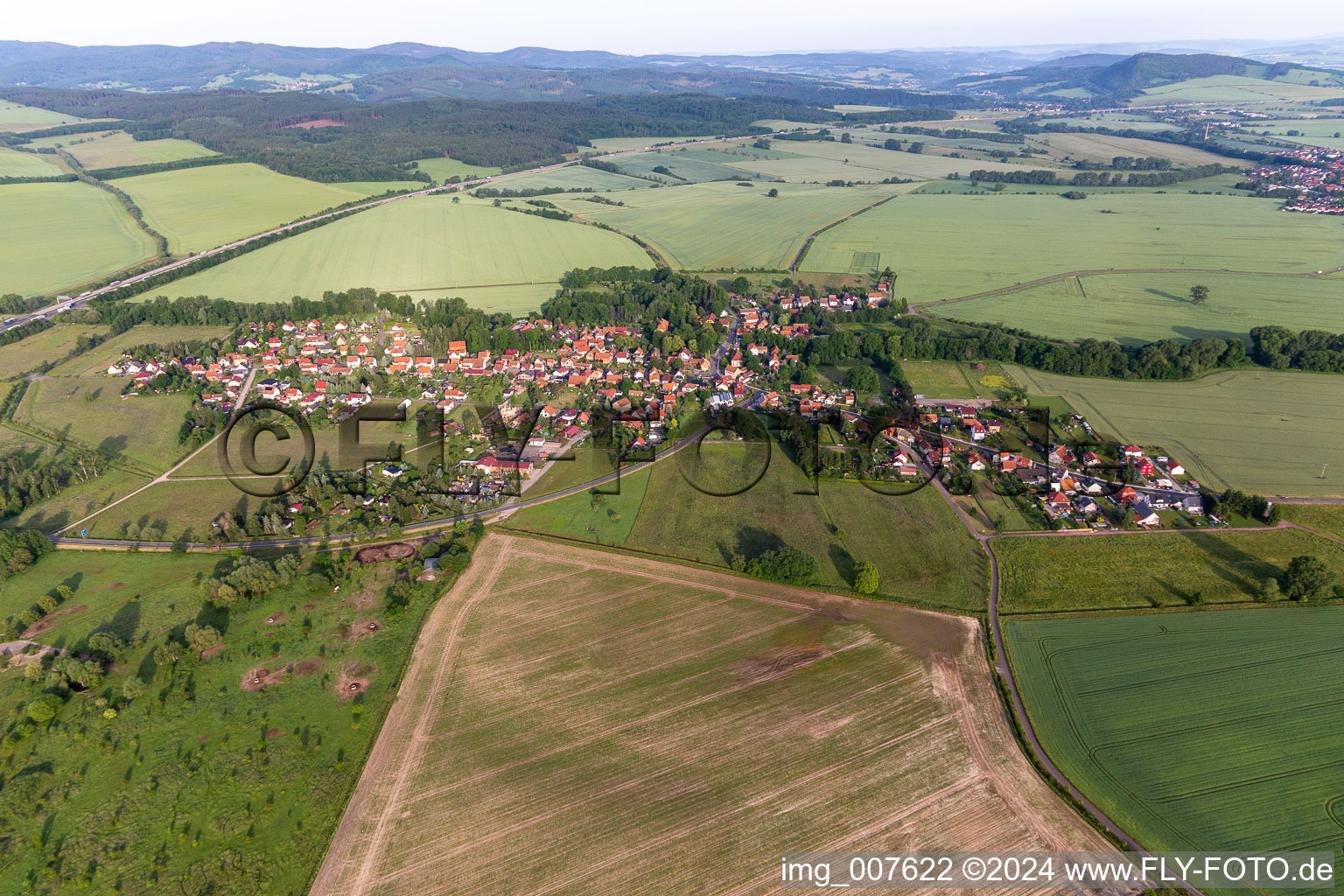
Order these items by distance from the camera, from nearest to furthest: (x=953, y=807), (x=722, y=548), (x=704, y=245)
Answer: (x=953, y=807), (x=722, y=548), (x=704, y=245)

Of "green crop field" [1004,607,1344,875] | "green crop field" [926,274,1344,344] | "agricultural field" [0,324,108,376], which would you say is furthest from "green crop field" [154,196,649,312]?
"green crop field" [1004,607,1344,875]

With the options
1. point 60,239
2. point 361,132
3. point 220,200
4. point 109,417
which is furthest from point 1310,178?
point 361,132

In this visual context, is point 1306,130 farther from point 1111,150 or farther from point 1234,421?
point 1234,421

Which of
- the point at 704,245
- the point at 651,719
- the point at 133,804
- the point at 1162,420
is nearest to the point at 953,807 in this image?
the point at 651,719

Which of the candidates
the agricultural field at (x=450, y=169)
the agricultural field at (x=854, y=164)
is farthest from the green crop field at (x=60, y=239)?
the agricultural field at (x=854, y=164)

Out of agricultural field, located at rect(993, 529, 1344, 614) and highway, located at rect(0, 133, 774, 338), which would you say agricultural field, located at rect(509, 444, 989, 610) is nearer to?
agricultural field, located at rect(993, 529, 1344, 614)

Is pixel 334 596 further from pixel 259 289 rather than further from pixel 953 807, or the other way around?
pixel 259 289
